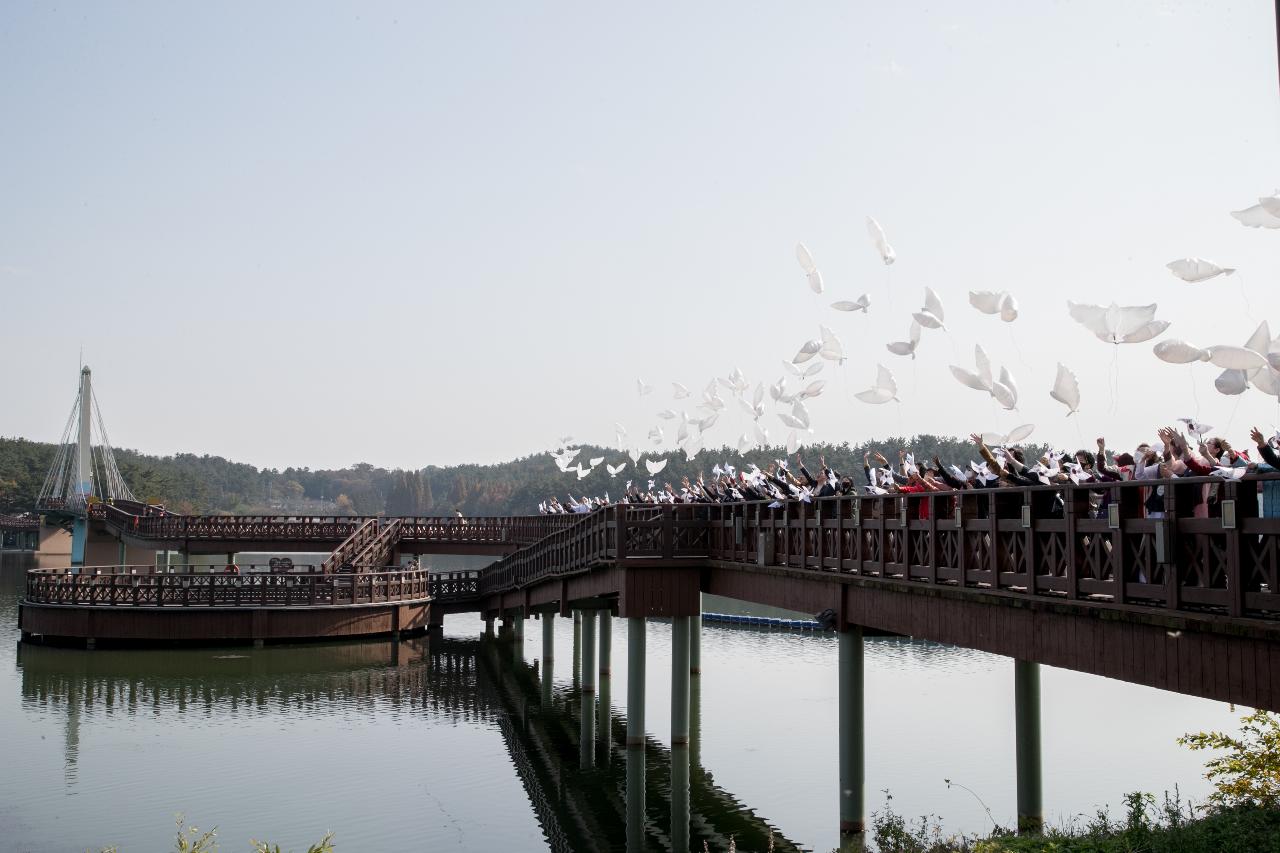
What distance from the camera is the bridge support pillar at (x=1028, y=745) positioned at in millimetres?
18406

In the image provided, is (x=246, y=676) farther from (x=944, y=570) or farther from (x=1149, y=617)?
(x=1149, y=617)

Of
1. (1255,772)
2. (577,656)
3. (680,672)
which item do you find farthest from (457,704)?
(1255,772)

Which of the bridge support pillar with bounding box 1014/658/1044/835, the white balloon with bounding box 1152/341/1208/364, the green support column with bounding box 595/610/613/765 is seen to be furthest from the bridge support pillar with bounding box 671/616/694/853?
the white balloon with bounding box 1152/341/1208/364

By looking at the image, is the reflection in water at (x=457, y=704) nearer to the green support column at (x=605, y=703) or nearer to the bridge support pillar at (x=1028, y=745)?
the green support column at (x=605, y=703)

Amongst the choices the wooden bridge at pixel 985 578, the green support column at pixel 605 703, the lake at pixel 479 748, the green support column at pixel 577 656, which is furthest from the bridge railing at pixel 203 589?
the green support column at pixel 605 703

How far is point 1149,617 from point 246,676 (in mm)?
32441

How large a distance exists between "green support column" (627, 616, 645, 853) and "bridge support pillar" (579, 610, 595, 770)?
4.09 metres

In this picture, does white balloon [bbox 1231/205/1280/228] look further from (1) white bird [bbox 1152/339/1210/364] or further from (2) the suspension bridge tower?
(2) the suspension bridge tower

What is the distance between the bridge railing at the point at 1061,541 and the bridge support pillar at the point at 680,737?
2896mm

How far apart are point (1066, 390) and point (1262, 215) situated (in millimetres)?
4530

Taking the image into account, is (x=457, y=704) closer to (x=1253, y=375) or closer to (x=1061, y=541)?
(x=1061, y=541)

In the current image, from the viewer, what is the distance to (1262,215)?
34.9ft

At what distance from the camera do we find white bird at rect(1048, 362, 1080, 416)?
48.6 ft

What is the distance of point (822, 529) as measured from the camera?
1891cm
